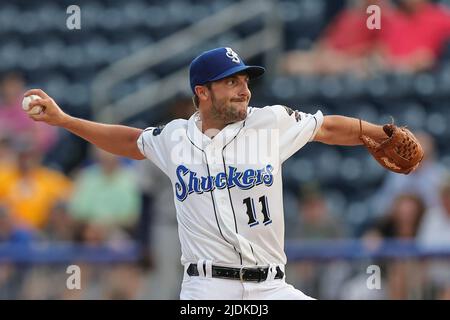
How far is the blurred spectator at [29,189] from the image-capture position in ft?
33.3

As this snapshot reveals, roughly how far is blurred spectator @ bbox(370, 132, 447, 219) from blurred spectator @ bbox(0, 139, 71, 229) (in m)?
2.86

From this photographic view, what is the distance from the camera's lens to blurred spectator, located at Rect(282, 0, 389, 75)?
35.4ft

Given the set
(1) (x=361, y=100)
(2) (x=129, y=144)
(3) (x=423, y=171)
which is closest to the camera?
(2) (x=129, y=144)

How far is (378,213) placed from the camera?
9.51 metres

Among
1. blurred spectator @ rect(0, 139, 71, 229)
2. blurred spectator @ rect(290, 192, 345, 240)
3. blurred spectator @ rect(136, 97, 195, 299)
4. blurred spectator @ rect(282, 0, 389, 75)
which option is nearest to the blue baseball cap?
blurred spectator @ rect(136, 97, 195, 299)

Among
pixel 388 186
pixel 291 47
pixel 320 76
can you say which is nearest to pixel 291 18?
pixel 291 47

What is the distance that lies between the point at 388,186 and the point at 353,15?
2.27 m

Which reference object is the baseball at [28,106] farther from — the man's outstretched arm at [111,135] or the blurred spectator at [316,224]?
the blurred spectator at [316,224]

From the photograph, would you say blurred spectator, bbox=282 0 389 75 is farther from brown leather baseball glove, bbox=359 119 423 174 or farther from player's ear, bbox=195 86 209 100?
player's ear, bbox=195 86 209 100

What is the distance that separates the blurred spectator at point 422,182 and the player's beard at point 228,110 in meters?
3.58

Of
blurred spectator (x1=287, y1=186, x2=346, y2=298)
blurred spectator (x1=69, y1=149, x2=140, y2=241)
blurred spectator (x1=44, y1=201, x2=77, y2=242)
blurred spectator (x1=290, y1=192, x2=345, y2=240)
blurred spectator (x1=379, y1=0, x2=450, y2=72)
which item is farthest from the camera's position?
blurred spectator (x1=379, y1=0, x2=450, y2=72)

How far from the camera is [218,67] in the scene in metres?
5.45
